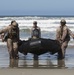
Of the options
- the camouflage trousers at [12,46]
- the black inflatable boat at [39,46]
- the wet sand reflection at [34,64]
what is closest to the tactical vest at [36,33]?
the black inflatable boat at [39,46]

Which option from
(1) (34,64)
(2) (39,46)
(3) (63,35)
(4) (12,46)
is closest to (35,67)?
(1) (34,64)

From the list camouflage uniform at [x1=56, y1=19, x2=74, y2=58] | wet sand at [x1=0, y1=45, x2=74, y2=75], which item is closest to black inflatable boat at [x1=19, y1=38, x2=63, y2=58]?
camouflage uniform at [x1=56, y1=19, x2=74, y2=58]

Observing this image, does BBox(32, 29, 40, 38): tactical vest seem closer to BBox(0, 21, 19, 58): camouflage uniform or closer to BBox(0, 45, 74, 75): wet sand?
BBox(0, 45, 74, 75): wet sand

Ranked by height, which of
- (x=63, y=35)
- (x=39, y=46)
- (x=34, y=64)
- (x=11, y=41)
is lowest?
(x=34, y=64)

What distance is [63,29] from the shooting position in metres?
11.2

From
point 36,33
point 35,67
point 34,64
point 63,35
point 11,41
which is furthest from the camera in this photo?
point 36,33

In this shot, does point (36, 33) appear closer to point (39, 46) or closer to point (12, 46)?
point (39, 46)

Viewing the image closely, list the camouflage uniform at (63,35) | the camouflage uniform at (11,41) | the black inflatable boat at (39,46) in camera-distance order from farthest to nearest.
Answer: the camouflage uniform at (63,35) → the black inflatable boat at (39,46) → the camouflage uniform at (11,41)

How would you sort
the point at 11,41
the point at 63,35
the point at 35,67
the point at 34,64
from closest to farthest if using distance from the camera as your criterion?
the point at 35,67 → the point at 34,64 → the point at 11,41 → the point at 63,35

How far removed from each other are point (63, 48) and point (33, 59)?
1.14 m

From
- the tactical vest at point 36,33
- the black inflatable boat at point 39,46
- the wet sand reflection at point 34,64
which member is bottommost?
the wet sand reflection at point 34,64

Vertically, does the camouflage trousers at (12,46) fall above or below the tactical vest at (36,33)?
below

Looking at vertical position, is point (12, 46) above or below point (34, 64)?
above

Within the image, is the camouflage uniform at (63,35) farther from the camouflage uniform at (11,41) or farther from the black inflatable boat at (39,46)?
the camouflage uniform at (11,41)
